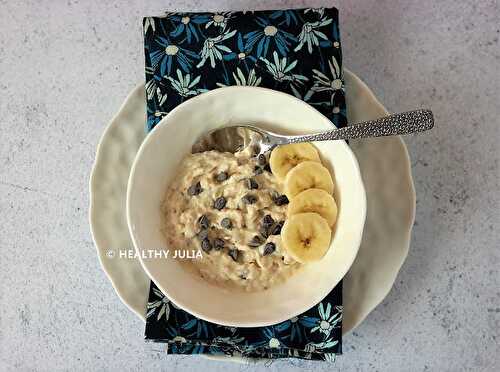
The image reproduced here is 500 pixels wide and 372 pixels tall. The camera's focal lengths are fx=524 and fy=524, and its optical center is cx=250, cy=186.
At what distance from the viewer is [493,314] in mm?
2189

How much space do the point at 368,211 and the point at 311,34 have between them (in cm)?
72

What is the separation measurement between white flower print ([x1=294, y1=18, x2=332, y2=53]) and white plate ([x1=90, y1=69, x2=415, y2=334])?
0.60 feet

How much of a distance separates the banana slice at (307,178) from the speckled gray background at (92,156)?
0.56 meters

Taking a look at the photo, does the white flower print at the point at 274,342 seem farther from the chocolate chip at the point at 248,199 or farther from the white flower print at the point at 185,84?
the white flower print at the point at 185,84

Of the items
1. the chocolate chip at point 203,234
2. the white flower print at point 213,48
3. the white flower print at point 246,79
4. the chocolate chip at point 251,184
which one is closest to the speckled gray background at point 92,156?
the white flower print at point 213,48

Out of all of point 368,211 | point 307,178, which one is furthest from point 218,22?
point 368,211

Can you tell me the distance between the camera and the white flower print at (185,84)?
2.00 metres

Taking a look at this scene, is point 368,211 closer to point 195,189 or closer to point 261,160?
point 261,160

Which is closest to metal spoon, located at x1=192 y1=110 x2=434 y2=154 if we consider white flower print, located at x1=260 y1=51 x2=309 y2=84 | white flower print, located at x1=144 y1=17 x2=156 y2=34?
white flower print, located at x1=260 y1=51 x2=309 y2=84

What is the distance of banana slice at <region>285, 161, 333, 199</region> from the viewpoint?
1.89 meters

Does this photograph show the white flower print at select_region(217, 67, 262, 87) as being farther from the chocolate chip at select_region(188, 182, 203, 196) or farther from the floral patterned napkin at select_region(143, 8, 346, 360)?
the chocolate chip at select_region(188, 182, 203, 196)

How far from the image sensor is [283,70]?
78.1 inches

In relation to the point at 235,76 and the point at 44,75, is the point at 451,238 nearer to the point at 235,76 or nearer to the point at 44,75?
the point at 235,76

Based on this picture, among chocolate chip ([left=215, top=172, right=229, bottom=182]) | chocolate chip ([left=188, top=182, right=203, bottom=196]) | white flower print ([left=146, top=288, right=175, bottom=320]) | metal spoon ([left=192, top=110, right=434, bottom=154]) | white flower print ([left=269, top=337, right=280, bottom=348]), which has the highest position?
metal spoon ([left=192, top=110, right=434, bottom=154])
